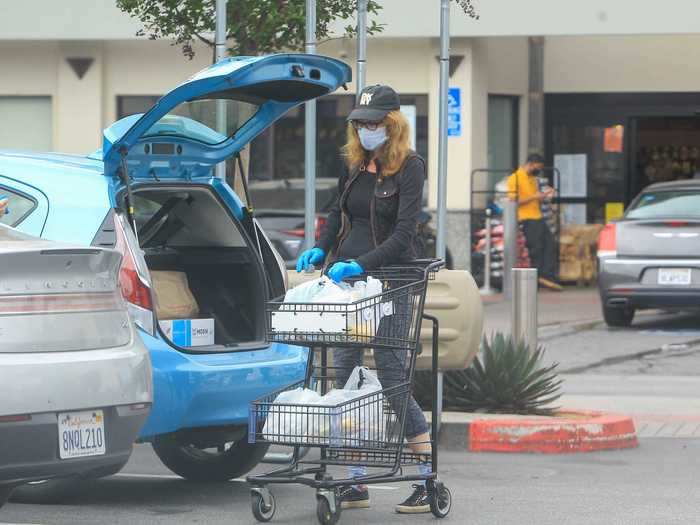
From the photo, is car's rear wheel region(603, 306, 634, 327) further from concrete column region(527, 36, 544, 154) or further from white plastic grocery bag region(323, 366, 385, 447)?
white plastic grocery bag region(323, 366, 385, 447)

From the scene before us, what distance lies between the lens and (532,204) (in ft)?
70.7

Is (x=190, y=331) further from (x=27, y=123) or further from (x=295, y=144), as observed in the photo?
(x=27, y=123)

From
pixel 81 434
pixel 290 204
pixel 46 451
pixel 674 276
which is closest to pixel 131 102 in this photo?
pixel 290 204

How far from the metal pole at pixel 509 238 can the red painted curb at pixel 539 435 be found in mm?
11060

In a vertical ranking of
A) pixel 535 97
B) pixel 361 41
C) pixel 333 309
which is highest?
pixel 535 97

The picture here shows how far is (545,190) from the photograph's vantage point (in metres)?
21.8

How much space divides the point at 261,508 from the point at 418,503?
74cm

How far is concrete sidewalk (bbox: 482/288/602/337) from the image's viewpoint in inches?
697

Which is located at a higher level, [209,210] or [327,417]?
[209,210]

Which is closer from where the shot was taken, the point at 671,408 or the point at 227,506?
the point at 227,506

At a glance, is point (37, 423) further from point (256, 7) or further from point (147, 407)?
point (256, 7)

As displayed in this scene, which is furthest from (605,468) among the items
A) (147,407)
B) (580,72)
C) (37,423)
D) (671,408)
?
(580,72)

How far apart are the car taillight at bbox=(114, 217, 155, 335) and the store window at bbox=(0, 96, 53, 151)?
17058 mm

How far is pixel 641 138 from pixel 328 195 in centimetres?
701
